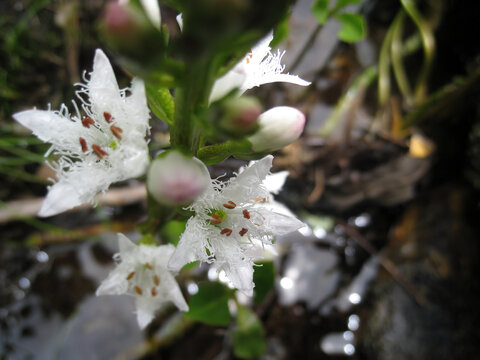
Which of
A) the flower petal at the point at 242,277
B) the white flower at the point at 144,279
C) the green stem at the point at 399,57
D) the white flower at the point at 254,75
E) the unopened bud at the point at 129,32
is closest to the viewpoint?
the unopened bud at the point at 129,32

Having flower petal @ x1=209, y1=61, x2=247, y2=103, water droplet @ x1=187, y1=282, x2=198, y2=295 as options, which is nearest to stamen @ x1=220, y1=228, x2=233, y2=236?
flower petal @ x1=209, y1=61, x2=247, y2=103

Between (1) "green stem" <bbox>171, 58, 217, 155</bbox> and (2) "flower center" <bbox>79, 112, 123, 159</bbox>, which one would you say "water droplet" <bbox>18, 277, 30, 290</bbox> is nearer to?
(2) "flower center" <bbox>79, 112, 123, 159</bbox>

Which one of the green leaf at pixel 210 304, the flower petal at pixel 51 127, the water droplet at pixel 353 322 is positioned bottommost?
the water droplet at pixel 353 322

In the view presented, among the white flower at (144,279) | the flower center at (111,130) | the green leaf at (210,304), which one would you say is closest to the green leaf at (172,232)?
the white flower at (144,279)

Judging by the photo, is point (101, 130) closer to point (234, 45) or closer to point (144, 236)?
point (144, 236)

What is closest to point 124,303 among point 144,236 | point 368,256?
point 144,236

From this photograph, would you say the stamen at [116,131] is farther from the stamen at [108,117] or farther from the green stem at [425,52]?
the green stem at [425,52]

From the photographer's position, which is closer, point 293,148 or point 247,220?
point 247,220

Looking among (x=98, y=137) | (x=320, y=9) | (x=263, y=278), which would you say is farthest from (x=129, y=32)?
(x=320, y=9)
